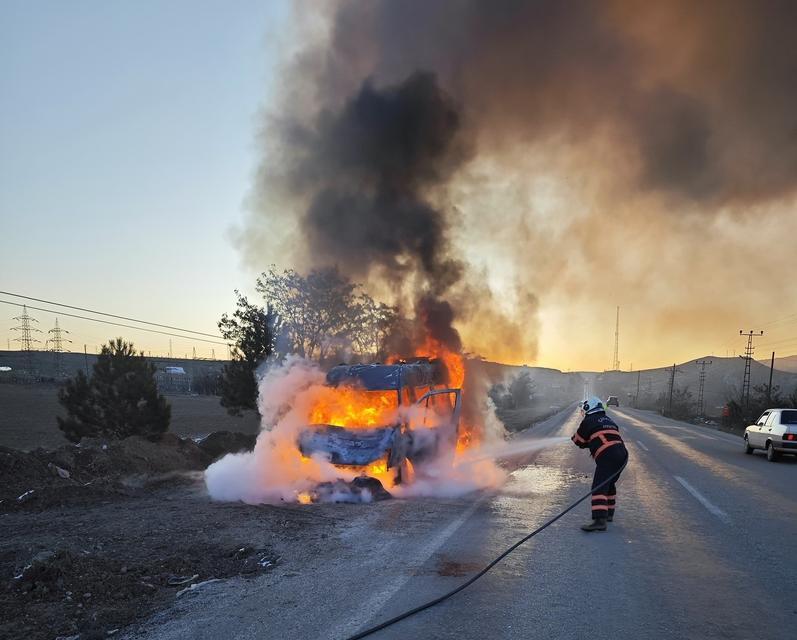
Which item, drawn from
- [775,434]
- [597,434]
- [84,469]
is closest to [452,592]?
[597,434]

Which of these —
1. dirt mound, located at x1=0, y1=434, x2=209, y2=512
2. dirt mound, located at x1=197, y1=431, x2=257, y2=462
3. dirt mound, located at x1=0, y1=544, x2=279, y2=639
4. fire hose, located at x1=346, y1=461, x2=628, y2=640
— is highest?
fire hose, located at x1=346, y1=461, x2=628, y2=640

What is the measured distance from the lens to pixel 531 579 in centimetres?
471

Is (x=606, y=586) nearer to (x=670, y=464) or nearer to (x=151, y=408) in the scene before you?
(x=670, y=464)

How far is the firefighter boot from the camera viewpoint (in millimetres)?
6477

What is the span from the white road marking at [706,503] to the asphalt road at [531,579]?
0.21 feet

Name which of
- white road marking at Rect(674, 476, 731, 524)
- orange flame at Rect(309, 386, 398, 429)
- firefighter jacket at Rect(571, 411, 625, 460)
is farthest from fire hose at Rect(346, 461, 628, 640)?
orange flame at Rect(309, 386, 398, 429)

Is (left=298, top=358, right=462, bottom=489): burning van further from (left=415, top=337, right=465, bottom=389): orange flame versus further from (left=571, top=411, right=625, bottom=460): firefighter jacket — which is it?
(left=415, top=337, right=465, bottom=389): orange flame

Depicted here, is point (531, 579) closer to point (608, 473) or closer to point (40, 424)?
point (608, 473)

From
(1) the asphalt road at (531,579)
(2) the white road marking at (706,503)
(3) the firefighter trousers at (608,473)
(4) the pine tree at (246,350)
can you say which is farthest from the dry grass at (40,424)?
(3) the firefighter trousers at (608,473)

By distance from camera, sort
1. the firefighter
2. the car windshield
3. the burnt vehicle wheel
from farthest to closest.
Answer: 1. the car windshield
2. the burnt vehicle wheel
3. the firefighter

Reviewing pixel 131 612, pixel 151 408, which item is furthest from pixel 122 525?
pixel 151 408

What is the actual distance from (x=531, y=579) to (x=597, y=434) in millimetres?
2906

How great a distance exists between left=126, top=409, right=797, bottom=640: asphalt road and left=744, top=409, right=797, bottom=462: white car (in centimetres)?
815

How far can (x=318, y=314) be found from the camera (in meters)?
19.8
